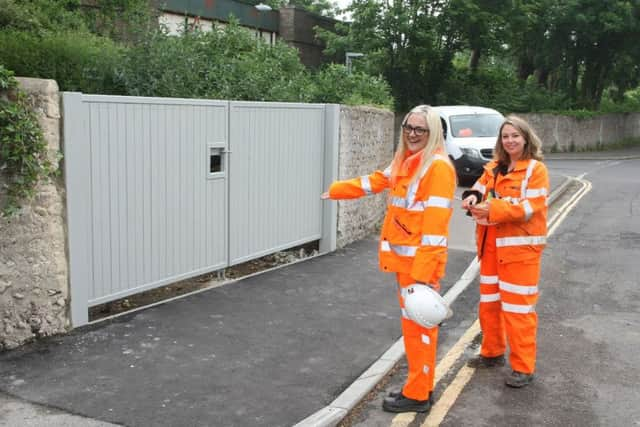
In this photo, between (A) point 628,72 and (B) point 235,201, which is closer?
(B) point 235,201

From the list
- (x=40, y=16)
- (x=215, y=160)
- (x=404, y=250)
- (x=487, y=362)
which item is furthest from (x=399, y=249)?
(x=40, y=16)

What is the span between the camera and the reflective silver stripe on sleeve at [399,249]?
484cm

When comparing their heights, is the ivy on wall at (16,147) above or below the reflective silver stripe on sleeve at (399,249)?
above

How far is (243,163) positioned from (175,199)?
4.05 feet

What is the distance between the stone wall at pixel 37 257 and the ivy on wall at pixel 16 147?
0.10 metres

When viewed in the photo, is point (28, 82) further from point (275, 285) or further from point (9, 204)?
point (275, 285)

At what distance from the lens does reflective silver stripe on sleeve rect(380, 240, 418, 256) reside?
15.9 ft

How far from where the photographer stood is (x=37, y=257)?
5895mm

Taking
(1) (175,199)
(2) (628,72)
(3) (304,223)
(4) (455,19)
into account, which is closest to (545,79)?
(2) (628,72)

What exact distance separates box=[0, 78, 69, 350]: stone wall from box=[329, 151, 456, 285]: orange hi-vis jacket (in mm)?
2786

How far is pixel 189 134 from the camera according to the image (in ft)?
24.6

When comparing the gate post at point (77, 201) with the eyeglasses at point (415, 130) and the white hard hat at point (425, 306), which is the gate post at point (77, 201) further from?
the white hard hat at point (425, 306)

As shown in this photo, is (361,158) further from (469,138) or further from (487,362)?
(469,138)

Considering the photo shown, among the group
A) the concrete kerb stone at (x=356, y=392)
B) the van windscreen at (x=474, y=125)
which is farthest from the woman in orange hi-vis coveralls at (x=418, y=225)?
the van windscreen at (x=474, y=125)
